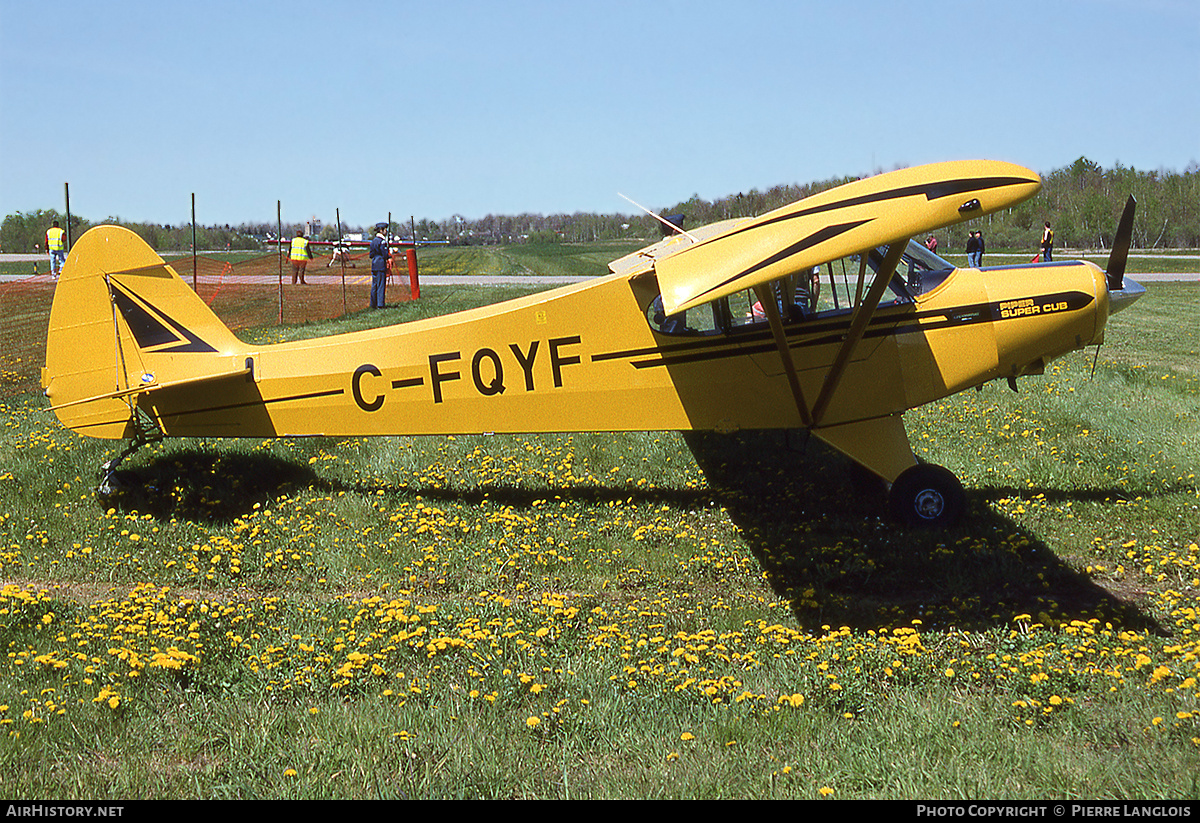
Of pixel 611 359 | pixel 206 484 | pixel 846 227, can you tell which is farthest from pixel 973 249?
pixel 206 484

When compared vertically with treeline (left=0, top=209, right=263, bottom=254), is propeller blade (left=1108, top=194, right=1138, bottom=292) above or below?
below

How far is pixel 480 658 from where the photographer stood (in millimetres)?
5277

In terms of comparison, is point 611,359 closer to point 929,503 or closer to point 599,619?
point 599,619

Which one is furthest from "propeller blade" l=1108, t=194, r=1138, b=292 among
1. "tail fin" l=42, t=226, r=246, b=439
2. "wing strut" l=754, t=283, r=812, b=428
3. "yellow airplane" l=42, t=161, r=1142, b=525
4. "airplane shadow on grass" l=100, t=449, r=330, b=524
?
"tail fin" l=42, t=226, r=246, b=439

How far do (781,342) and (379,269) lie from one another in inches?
695

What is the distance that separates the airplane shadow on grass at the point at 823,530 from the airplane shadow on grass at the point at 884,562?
0.01 meters

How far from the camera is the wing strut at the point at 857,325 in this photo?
660 centimetres

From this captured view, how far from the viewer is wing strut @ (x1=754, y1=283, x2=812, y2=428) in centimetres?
693

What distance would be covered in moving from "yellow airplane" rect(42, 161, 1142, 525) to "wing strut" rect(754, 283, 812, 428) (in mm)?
31

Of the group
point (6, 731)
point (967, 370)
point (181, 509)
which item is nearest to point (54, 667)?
point (6, 731)

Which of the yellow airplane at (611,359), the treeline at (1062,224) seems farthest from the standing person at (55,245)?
the yellow airplane at (611,359)

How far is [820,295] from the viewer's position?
7824 millimetres

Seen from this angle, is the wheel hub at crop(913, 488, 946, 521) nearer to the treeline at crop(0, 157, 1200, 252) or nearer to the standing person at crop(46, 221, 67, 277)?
the standing person at crop(46, 221, 67, 277)

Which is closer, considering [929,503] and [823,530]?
[929,503]
